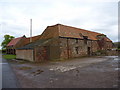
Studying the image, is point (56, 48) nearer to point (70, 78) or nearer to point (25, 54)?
point (25, 54)

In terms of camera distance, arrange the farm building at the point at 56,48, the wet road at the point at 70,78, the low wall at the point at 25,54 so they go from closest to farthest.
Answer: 1. the wet road at the point at 70,78
2. the farm building at the point at 56,48
3. the low wall at the point at 25,54

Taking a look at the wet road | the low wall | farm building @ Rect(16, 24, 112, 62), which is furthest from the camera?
the low wall

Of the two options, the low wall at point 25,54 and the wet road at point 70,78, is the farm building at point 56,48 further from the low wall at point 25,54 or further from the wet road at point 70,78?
the wet road at point 70,78

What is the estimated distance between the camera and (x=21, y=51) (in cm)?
1992

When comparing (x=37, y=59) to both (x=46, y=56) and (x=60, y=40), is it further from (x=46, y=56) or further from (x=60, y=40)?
(x=60, y=40)

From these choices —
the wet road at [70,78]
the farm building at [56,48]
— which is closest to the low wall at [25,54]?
the farm building at [56,48]

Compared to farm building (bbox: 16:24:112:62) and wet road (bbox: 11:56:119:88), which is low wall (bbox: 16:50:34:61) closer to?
farm building (bbox: 16:24:112:62)

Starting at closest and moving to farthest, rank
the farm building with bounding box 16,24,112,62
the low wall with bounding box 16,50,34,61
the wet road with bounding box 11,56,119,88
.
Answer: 1. the wet road with bounding box 11,56,119,88
2. the farm building with bounding box 16,24,112,62
3. the low wall with bounding box 16,50,34,61

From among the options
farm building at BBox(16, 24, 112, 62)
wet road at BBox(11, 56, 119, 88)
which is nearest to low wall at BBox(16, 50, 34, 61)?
farm building at BBox(16, 24, 112, 62)

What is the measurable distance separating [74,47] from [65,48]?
108 inches

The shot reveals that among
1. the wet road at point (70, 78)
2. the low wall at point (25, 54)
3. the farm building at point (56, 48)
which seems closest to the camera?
the wet road at point (70, 78)

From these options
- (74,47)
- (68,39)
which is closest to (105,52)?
(74,47)

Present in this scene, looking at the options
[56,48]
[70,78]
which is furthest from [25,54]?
[70,78]

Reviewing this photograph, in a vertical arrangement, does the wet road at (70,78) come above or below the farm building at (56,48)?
below
